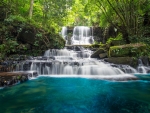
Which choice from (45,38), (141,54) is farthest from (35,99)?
(45,38)

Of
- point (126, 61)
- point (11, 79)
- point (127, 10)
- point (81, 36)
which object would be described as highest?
point (127, 10)

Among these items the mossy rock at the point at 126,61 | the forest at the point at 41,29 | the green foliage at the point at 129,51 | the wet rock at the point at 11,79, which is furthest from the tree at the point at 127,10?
the wet rock at the point at 11,79

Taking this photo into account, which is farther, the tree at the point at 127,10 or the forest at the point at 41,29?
the tree at the point at 127,10

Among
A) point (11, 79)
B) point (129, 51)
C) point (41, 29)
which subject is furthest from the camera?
point (41, 29)

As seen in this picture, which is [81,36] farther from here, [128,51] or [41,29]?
[128,51]

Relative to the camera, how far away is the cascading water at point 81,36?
20.8 m

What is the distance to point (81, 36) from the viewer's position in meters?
21.8

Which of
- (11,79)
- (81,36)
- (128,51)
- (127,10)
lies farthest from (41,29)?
(81,36)

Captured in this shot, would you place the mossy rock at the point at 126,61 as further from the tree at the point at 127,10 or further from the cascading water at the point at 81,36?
the cascading water at the point at 81,36

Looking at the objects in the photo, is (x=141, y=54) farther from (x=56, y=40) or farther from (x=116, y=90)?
(x=56, y=40)

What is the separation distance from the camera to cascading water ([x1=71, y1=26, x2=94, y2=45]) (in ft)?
68.4

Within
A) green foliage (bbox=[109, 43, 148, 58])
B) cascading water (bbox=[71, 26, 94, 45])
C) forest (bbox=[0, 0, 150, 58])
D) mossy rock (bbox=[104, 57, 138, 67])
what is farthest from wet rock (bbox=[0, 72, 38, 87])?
cascading water (bbox=[71, 26, 94, 45])

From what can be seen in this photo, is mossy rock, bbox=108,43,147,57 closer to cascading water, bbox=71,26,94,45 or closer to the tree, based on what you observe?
the tree

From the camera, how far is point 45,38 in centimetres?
1286
